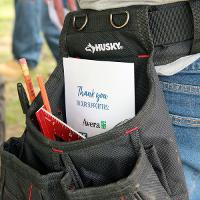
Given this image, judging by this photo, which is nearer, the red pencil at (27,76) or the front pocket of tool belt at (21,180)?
the front pocket of tool belt at (21,180)

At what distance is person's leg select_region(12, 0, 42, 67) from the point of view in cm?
397

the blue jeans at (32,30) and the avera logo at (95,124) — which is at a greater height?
the avera logo at (95,124)

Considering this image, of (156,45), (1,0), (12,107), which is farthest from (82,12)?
(1,0)

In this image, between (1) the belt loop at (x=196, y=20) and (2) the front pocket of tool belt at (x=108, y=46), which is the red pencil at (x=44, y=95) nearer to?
(2) the front pocket of tool belt at (x=108, y=46)

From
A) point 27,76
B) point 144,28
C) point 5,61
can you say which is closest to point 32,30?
point 5,61

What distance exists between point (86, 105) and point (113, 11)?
0.68 ft

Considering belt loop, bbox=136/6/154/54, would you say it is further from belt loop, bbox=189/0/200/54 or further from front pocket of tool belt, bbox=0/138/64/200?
front pocket of tool belt, bbox=0/138/64/200

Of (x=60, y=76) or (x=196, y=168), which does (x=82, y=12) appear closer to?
(x=60, y=76)

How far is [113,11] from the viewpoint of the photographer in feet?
3.38

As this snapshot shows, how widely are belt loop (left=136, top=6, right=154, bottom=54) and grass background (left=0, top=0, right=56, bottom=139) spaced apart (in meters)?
2.16

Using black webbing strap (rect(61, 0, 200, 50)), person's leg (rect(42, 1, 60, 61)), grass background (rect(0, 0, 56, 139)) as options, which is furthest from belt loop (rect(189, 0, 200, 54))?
person's leg (rect(42, 1, 60, 61))

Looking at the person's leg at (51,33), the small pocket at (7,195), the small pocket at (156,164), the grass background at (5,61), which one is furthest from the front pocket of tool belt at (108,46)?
the person's leg at (51,33)

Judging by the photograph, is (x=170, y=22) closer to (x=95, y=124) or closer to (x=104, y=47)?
(x=104, y=47)

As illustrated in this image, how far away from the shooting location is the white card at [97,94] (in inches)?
39.0
